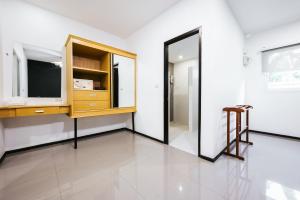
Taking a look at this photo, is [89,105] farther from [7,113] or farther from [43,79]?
[7,113]

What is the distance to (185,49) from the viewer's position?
3588mm

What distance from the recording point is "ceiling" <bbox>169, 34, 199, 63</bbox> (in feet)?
10.2

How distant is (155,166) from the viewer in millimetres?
1734

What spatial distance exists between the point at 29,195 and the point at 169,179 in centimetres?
142

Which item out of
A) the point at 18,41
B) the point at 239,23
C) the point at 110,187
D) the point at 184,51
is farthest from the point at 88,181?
the point at 239,23

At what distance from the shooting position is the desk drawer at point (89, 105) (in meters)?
2.31

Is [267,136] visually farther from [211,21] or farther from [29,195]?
[29,195]

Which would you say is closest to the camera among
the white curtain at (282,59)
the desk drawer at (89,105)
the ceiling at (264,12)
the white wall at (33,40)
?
the white wall at (33,40)

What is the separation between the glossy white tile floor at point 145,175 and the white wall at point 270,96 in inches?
32.0

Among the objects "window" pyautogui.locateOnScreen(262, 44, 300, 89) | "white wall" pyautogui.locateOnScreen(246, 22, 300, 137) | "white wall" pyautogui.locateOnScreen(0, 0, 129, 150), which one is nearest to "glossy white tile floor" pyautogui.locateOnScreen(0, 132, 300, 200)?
"white wall" pyautogui.locateOnScreen(0, 0, 129, 150)

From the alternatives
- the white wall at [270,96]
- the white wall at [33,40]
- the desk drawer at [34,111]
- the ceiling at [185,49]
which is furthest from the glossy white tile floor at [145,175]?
the ceiling at [185,49]

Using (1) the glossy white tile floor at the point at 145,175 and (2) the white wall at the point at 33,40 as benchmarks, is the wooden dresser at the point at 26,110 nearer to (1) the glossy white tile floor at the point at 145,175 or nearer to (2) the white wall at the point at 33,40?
(2) the white wall at the point at 33,40

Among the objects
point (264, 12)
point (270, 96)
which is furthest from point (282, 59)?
point (264, 12)

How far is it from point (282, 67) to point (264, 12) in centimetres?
136
